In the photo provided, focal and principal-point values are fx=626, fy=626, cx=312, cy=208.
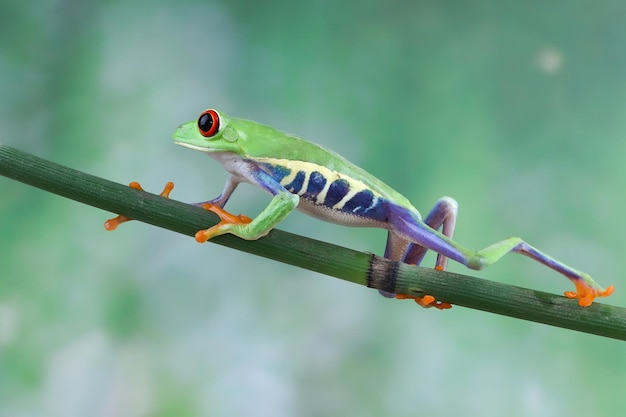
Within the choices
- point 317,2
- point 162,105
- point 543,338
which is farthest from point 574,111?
point 162,105

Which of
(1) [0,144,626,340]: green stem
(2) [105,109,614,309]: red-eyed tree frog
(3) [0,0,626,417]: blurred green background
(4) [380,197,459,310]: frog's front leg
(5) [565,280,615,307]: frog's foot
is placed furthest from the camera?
(3) [0,0,626,417]: blurred green background

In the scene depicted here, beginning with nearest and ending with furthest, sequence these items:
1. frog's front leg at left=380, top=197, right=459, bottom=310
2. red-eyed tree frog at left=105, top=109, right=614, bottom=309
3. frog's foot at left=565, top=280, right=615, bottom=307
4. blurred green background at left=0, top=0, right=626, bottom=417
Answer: frog's foot at left=565, top=280, right=615, bottom=307 → red-eyed tree frog at left=105, top=109, right=614, bottom=309 → frog's front leg at left=380, top=197, right=459, bottom=310 → blurred green background at left=0, top=0, right=626, bottom=417

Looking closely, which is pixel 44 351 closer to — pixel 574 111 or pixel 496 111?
pixel 496 111

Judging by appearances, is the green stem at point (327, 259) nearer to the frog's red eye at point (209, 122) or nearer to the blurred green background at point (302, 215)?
the frog's red eye at point (209, 122)

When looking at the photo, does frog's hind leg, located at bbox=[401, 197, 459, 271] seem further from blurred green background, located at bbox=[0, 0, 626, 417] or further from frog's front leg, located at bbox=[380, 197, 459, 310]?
blurred green background, located at bbox=[0, 0, 626, 417]

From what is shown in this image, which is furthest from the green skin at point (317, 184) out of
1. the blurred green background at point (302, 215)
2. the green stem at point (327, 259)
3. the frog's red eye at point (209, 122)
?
the blurred green background at point (302, 215)

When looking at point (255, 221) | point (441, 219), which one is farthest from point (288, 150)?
point (441, 219)

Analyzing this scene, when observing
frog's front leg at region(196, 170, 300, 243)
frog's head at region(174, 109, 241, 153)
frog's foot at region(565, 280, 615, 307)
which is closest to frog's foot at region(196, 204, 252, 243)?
frog's front leg at region(196, 170, 300, 243)
